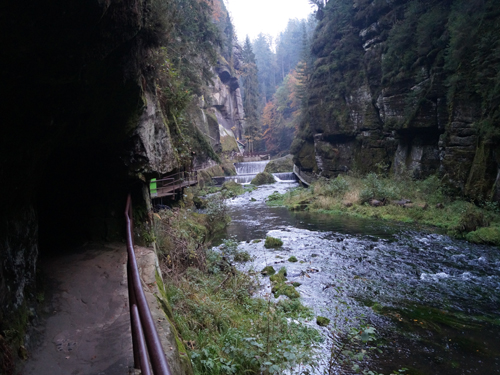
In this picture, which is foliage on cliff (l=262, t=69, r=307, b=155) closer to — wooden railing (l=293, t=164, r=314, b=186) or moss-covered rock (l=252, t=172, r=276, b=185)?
wooden railing (l=293, t=164, r=314, b=186)

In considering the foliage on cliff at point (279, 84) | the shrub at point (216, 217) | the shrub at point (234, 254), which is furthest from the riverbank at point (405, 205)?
the foliage on cliff at point (279, 84)

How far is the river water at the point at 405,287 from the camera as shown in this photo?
15.5 ft

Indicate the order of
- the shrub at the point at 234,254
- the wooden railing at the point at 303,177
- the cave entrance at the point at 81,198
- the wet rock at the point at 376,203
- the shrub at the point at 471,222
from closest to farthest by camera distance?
the cave entrance at the point at 81,198 < the shrub at the point at 234,254 < the shrub at the point at 471,222 < the wet rock at the point at 376,203 < the wooden railing at the point at 303,177

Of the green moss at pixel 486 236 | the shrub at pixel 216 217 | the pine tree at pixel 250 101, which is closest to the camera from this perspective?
the green moss at pixel 486 236

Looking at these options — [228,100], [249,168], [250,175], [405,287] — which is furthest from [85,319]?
[228,100]

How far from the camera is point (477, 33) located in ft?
43.2

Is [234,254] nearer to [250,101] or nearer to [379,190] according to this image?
[379,190]

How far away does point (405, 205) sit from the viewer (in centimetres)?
1491

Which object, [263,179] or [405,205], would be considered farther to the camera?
[263,179]

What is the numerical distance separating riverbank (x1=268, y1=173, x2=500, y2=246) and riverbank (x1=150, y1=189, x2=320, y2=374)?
8372 millimetres

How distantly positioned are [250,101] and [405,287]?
5556 cm

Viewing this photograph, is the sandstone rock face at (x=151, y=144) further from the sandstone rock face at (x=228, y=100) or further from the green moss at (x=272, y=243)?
the sandstone rock face at (x=228, y=100)

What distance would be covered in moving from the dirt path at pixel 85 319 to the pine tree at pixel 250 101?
49.0 meters

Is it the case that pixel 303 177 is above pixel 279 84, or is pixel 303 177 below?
below
